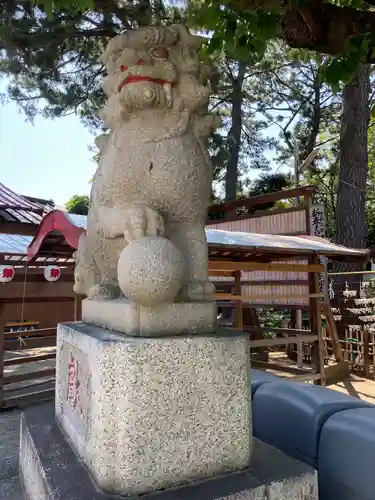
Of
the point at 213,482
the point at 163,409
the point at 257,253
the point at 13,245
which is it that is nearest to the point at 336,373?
the point at 257,253

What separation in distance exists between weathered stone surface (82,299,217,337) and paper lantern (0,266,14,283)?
3.69m

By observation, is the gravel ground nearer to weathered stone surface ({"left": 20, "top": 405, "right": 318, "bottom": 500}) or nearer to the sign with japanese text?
weathered stone surface ({"left": 20, "top": 405, "right": 318, "bottom": 500})

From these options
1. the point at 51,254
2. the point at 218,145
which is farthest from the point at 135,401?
the point at 218,145

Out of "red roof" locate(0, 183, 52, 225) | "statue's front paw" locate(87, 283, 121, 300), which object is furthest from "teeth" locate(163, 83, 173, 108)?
"red roof" locate(0, 183, 52, 225)

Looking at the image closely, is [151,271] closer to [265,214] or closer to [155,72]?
[155,72]

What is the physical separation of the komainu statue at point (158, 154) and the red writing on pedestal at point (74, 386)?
0.32 metres

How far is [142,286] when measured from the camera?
147 cm

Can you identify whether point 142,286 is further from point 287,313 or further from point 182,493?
point 287,313

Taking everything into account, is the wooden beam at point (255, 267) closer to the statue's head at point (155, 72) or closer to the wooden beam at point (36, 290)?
the wooden beam at point (36, 290)

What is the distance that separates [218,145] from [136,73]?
35.7 feet

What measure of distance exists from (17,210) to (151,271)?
268 inches

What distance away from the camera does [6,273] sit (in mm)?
5043

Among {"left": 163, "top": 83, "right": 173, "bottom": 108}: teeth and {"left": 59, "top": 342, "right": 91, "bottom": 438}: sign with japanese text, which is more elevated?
{"left": 163, "top": 83, "right": 173, "bottom": 108}: teeth

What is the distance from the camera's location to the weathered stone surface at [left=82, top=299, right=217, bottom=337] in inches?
61.5
